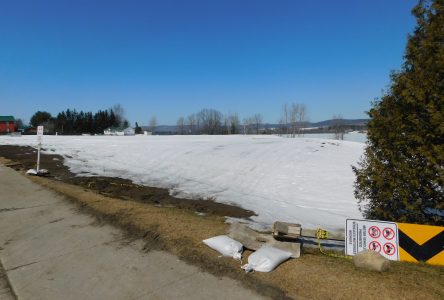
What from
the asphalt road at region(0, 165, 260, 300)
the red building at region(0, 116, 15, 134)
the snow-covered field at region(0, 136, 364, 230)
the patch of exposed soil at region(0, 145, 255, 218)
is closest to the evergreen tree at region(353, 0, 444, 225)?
the asphalt road at region(0, 165, 260, 300)

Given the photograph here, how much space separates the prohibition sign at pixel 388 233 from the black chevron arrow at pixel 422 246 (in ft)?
0.49

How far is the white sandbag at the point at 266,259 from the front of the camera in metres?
4.71

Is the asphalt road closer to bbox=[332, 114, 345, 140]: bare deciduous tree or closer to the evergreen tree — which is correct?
the evergreen tree

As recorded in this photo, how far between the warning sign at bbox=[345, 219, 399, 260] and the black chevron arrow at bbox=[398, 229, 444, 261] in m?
0.17

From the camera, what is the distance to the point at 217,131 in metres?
145

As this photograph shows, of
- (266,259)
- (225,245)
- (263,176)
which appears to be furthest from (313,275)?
(263,176)

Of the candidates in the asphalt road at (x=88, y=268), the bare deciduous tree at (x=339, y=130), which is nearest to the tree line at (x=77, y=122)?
the bare deciduous tree at (x=339, y=130)

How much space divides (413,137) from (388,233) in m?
1.59

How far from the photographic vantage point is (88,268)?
516cm

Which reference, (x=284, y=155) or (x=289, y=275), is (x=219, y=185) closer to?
(x=284, y=155)

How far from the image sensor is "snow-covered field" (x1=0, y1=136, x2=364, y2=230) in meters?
12.0

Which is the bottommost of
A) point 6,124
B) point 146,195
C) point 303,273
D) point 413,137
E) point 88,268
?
point 146,195

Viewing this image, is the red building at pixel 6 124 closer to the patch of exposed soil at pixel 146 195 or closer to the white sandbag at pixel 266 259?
the patch of exposed soil at pixel 146 195

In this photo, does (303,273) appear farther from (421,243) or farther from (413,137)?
(413,137)
